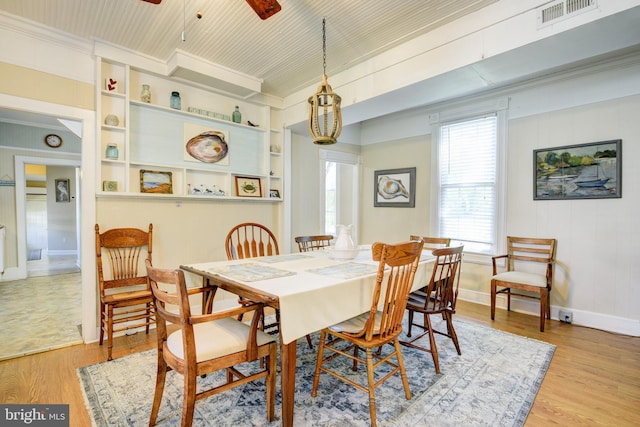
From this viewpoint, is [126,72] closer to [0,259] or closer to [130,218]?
[130,218]

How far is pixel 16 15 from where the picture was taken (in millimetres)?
2387

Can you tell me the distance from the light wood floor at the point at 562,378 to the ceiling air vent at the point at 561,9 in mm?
2433

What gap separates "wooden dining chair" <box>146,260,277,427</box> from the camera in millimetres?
1332

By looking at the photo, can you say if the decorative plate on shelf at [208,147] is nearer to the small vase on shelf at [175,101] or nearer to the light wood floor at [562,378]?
the small vase on shelf at [175,101]

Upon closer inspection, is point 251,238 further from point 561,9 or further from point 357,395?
point 561,9

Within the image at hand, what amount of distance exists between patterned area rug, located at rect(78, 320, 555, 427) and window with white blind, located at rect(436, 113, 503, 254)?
68.8 inches

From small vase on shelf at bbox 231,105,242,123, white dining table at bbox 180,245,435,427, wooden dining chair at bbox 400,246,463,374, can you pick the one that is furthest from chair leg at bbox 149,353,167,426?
small vase on shelf at bbox 231,105,242,123

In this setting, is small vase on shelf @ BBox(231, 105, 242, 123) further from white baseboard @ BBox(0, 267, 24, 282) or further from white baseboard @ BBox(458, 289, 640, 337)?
white baseboard @ BBox(0, 267, 24, 282)

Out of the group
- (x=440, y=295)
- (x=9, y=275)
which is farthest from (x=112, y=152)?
(x=9, y=275)

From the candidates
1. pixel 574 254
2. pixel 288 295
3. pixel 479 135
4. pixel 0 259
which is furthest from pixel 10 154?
pixel 574 254

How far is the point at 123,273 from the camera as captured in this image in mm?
2877

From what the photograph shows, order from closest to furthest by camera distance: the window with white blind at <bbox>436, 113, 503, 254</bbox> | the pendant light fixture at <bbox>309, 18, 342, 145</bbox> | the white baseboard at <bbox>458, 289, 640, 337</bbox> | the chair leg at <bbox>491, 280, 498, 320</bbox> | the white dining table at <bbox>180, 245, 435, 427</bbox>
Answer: the white dining table at <bbox>180, 245, 435, 427</bbox> → the pendant light fixture at <bbox>309, 18, 342, 145</bbox> → the white baseboard at <bbox>458, 289, 640, 337</bbox> → the chair leg at <bbox>491, 280, 498, 320</bbox> → the window with white blind at <bbox>436, 113, 503, 254</bbox>

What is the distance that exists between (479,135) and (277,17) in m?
2.93

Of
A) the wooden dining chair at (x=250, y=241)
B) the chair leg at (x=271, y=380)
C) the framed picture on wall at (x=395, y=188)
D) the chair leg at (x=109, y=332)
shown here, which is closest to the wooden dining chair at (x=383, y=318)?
the chair leg at (x=271, y=380)
